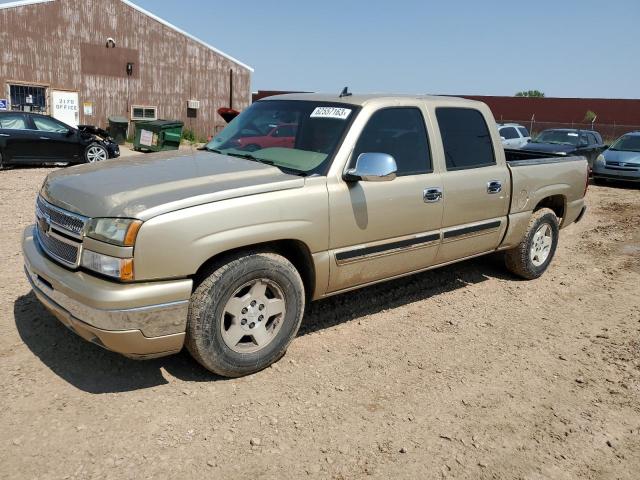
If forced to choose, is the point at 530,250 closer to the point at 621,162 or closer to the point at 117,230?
the point at 117,230

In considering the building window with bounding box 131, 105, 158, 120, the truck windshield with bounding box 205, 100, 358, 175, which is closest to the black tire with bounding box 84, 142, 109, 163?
the building window with bounding box 131, 105, 158, 120

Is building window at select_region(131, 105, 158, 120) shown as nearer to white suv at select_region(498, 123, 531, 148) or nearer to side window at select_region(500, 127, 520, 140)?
white suv at select_region(498, 123, 531, 148)

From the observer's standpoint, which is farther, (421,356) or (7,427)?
(421,356)

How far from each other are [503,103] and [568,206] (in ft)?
110

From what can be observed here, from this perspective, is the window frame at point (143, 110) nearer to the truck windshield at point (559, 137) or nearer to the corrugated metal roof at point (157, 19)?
the corrugated metal roof at point (157, 19)

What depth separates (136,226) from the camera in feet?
Result: 9.96

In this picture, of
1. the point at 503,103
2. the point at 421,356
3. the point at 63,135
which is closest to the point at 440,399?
the point at 421,356

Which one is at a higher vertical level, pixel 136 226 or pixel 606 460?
pixel 136 226

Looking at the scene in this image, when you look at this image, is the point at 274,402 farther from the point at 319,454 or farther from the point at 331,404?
the point at 319,454

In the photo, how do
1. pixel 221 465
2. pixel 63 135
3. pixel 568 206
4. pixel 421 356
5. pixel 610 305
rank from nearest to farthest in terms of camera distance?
pixel 221 465 < pixel 421 356 < pixel 610 305 < pixel 568 206 < pixel 63 135

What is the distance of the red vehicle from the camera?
432cm

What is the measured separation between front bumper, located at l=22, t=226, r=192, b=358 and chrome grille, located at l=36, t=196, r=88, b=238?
0.25 meters

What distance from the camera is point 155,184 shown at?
3.40 m

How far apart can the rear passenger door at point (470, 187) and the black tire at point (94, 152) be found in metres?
11.3
